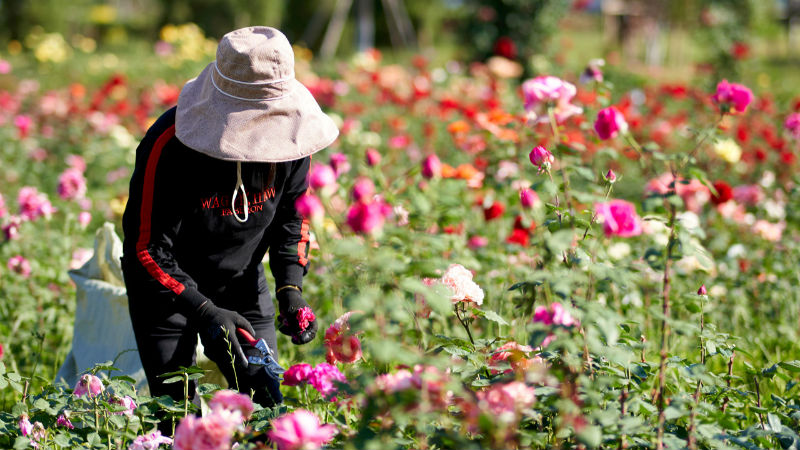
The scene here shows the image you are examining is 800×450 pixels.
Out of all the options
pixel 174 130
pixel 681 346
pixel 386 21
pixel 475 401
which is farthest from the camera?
pixel 386 21

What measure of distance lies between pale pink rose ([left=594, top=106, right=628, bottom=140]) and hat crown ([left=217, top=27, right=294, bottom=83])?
2.25 feet

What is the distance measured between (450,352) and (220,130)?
70 cm

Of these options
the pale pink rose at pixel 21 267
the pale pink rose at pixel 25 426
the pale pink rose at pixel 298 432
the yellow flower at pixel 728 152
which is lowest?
the yellow flower at pixel 728 152

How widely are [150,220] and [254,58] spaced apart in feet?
1.49

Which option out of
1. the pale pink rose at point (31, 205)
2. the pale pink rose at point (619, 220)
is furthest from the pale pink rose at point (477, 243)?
the pale pink rose at point (619, 220)

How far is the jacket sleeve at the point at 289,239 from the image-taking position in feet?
6.38

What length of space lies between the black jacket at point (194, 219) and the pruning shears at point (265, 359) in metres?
0.15

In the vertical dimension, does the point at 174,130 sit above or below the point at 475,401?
above

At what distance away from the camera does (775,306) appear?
304 cm

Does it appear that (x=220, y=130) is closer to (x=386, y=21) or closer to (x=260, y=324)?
(x=260, y=324)

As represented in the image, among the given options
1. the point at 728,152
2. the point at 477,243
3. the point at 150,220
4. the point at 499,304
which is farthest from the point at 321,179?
the point at 728,152

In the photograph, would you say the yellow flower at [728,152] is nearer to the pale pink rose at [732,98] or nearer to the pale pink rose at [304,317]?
the pale pink rose at [732,98]

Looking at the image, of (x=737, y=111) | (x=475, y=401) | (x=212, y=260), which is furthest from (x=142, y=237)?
(x=737, y=111)

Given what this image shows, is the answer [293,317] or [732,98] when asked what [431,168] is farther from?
[732,98]
